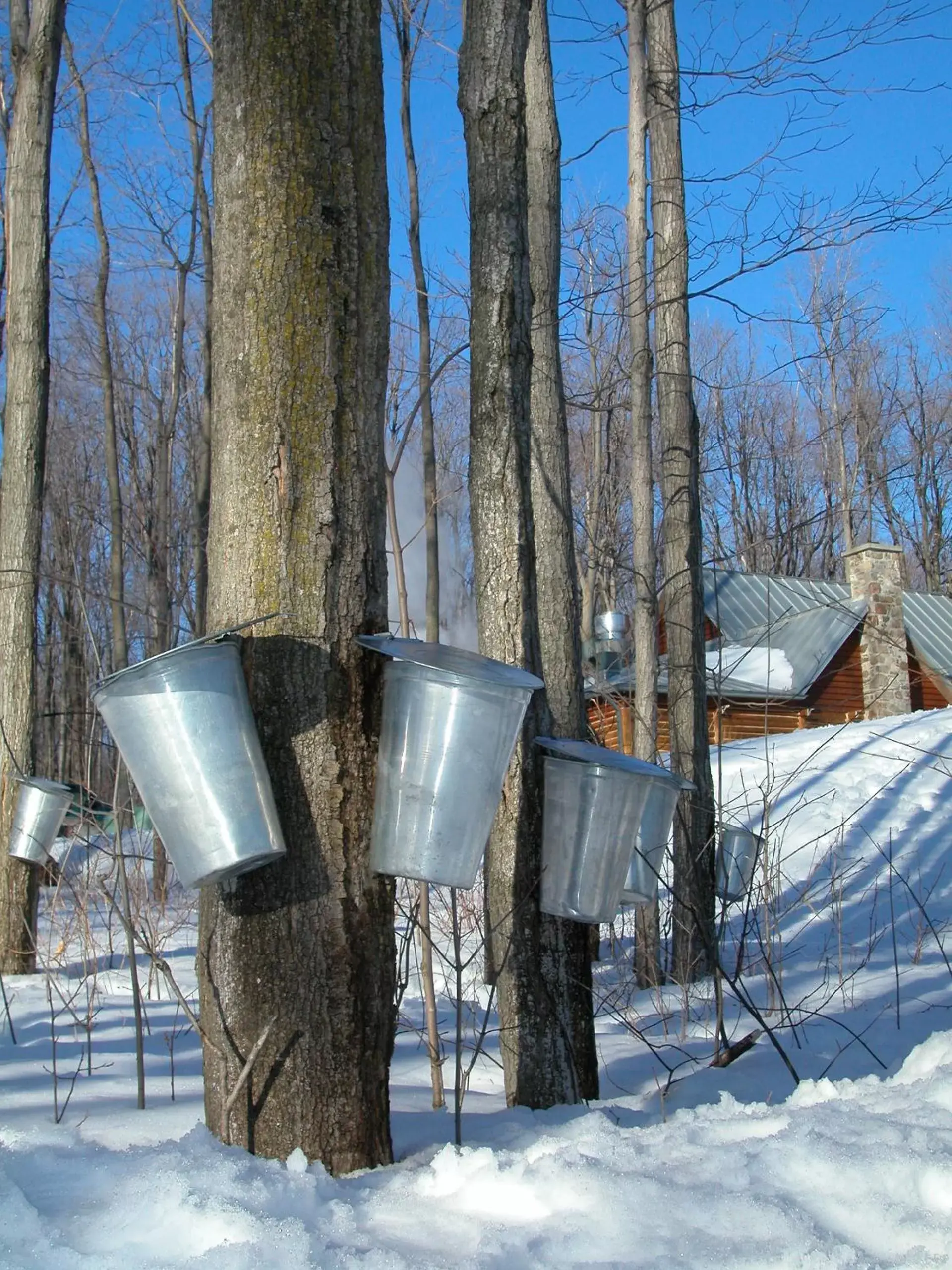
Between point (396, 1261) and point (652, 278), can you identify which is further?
point (652, 278)

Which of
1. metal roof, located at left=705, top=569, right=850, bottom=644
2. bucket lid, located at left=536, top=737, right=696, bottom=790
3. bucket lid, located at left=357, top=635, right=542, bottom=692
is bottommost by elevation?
bucket lid, located at left=536, top=737, right=696, bottom=790

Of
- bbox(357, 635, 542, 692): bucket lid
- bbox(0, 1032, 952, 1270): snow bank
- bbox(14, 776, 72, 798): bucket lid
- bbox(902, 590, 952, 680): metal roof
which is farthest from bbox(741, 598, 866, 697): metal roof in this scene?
bbox(0, 1032, 952, 1270): snow bank

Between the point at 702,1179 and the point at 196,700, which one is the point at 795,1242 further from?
the point at 196,700

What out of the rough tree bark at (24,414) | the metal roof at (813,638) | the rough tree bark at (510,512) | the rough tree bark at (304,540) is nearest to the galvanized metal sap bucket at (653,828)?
the rough tree bark at (510,512)

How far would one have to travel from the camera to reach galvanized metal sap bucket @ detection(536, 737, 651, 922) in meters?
2.69

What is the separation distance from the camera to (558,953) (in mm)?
3203

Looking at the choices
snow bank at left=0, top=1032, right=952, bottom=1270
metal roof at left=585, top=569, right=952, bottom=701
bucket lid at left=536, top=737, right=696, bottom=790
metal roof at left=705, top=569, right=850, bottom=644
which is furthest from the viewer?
metal roof at left=705, top=569, right=850, bottom=644

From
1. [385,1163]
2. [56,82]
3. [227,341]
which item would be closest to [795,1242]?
[385,1163]

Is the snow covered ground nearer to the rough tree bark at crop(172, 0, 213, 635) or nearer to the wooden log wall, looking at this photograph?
the rough tree bark at crop(172, 0, 213, 635)

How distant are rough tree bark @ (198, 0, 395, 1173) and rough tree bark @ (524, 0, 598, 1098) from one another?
8.07 ft

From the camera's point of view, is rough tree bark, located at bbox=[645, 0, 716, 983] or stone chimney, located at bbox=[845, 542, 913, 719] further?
stone chimney, located at bbox=[845, 542, 913, 719]

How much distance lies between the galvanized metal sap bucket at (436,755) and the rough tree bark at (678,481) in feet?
13.9

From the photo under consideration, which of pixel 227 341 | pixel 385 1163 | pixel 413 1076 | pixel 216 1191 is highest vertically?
pixel 227 341

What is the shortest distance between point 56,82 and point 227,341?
22.0ft
